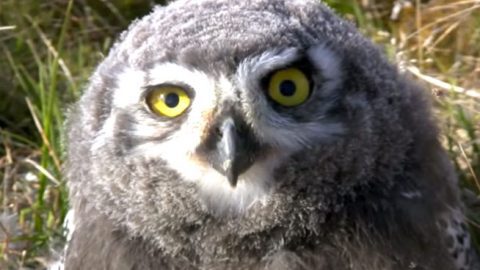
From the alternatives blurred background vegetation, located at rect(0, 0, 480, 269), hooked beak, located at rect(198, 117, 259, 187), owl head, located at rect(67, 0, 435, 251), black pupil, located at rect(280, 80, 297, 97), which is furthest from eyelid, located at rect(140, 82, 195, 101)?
blurred background vegetation, located at rect(0, 0, 480, 269)

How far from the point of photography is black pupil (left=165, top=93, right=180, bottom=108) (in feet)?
10.9

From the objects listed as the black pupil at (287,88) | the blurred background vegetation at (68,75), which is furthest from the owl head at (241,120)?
the blurred background vegetation at (68,75)

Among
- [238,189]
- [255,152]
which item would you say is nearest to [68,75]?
[238,189]

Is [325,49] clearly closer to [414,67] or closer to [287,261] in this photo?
[287,261]

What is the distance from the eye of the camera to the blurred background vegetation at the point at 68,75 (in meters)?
4.62

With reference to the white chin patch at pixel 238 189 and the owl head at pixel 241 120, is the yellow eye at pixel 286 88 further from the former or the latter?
the white chin patch at pixel 238 189

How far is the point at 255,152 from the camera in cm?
328

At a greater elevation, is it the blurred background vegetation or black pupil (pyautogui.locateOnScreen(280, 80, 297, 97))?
black pupil (pyautogui.locateOnScreen(280, 80, 297, 97))

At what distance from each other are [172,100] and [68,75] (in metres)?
2.21

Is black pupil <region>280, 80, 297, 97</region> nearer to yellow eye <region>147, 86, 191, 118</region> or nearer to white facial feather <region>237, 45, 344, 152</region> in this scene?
white facial feather <region>237, 45, 344, 152</region>

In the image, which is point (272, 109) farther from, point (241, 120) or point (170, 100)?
point (170, 100)

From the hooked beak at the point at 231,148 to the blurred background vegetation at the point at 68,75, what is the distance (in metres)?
1.22

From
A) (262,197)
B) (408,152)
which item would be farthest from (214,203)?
(408,152)

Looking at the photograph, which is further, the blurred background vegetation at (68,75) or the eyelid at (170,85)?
the blurred background vegetation at (68,75)
